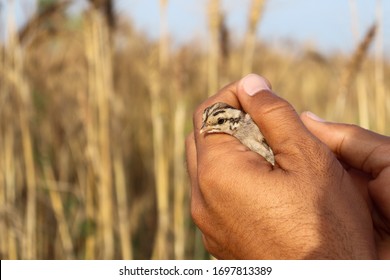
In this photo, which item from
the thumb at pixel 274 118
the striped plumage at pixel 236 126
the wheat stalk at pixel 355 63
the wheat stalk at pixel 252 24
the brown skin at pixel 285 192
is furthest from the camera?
the wheat stalk at pixel 355 63

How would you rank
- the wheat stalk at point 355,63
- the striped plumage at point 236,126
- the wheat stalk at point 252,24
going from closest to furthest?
the striped plumage at point 236,126
the wheat stalk at point 252,24
the wheat stalk at point 355,63

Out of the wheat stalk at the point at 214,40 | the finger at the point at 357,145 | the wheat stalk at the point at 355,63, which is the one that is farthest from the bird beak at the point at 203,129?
the wheat stalk at the point at 355,63

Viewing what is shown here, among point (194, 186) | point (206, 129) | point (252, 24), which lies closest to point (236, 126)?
point (206, 129)

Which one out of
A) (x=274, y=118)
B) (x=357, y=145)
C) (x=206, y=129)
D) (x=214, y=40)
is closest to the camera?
(x=274, y=118)

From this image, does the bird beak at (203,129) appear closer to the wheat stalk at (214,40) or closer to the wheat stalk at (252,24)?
the wheat stalk at (252,24)

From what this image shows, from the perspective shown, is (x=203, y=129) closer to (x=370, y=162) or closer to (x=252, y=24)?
(x=370, y=162)

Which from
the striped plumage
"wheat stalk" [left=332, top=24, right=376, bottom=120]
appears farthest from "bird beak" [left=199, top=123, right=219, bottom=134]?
"wheat stalk" [left=332, top=24, right=376, bottom=120]
